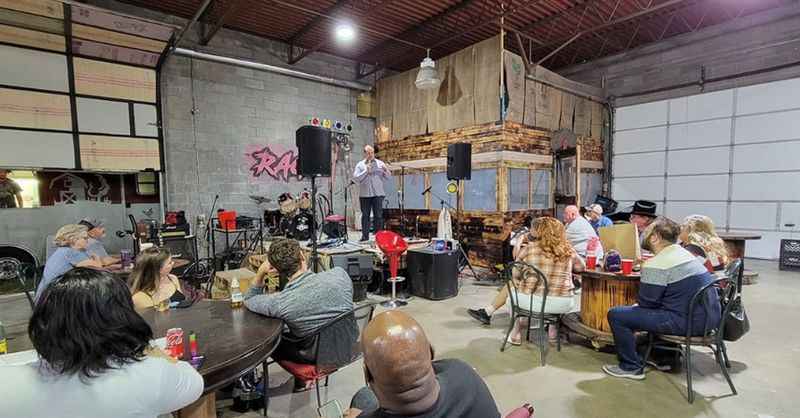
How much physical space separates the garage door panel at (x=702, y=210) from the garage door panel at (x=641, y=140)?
1348 mm

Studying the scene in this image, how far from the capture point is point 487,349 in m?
3.44

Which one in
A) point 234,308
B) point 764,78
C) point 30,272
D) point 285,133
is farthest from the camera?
point 285,133

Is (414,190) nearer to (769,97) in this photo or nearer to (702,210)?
(702,210)

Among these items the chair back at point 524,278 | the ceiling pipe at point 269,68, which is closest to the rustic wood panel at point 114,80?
the ceiling pipe at point 269,68

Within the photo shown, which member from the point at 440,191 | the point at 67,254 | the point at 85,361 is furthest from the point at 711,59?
the point at 67,254

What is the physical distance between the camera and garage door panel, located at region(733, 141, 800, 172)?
7.11m

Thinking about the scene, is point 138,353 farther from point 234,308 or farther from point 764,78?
point 764,78

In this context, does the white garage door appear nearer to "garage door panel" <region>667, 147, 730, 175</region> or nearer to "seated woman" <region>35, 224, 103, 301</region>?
"garage door panel" <region>667, 147, 730, 175</region>

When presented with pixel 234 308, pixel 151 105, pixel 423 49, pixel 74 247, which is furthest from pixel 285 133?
pixel 234 308

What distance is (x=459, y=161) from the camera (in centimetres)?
604

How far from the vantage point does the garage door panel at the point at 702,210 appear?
7938 mm

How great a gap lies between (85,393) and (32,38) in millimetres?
6841

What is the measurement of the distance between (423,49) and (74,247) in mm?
7434

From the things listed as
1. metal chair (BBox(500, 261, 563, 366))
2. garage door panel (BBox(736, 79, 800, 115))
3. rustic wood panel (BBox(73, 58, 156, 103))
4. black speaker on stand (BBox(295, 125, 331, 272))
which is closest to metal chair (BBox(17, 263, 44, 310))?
rustic wood panel (BBox(73, 58, 156, 103))
